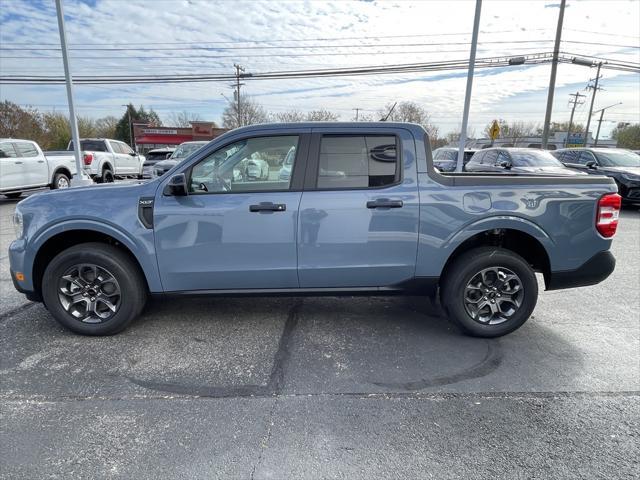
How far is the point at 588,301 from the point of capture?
4668 mm

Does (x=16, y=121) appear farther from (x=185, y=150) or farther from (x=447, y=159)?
(x=447, y=159)

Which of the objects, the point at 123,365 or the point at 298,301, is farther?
the point at 298,301

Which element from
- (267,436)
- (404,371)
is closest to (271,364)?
(267,436)

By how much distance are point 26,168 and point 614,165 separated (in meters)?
17.8

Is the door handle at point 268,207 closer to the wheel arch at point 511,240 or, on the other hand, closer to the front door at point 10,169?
the wheel arch at point 511,240

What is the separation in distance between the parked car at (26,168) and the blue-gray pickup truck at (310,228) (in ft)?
33.5

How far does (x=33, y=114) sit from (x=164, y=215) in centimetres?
4647

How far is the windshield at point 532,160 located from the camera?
1126 cm

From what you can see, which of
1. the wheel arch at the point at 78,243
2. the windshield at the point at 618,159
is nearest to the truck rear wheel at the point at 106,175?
the wheel arch at the point at 78,243

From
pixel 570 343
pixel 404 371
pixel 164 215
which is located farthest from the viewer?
pixel 570 343

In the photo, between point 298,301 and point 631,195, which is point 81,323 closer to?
point 298,301

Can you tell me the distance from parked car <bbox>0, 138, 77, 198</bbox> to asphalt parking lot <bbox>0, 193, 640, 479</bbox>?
30.4 feet

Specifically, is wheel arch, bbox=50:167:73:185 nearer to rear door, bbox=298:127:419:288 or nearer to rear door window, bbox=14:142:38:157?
rear door window, bbox=14:142:38:157

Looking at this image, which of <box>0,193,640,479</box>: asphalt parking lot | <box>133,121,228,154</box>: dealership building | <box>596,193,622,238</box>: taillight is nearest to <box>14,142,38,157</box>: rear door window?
<box>0,193,640,479</box>: asphalt parking lot
